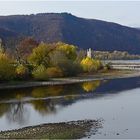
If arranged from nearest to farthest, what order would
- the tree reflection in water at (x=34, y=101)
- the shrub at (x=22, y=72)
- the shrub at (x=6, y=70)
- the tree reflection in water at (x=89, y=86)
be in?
1. the tree reflection in water at (x=34, y=101)
2. the tree reflection in water at (x=89, y=86)
3. the shrub at (x=6, y=70)
4. the shrub at (x=22, y=72)

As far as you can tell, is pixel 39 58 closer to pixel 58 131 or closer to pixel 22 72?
pixel 22 72

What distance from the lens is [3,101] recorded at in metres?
44.8

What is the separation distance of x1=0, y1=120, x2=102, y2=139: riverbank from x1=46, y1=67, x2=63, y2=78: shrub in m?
39.3

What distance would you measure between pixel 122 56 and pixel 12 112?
143 meters

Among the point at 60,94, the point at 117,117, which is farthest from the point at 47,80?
the point at 117,117

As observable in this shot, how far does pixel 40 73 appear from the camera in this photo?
2702 inches

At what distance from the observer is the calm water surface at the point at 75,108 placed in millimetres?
30828

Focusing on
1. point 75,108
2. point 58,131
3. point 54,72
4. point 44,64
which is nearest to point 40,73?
point 54,72

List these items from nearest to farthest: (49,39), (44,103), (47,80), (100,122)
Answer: (100,122)
(44,103)
(47,80)
(49,39)

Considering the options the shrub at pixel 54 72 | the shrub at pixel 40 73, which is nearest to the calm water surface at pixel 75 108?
the shrub at pixel 40 73

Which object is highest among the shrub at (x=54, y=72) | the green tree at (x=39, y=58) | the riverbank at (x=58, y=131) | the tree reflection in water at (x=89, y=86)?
the green tree at (x=39, y=58)

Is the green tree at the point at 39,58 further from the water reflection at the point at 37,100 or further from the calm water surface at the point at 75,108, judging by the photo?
the calm water surface at the point at 75,108

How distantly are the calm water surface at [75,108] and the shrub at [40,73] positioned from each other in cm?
1170

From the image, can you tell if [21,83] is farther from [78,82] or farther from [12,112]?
[12,112]
